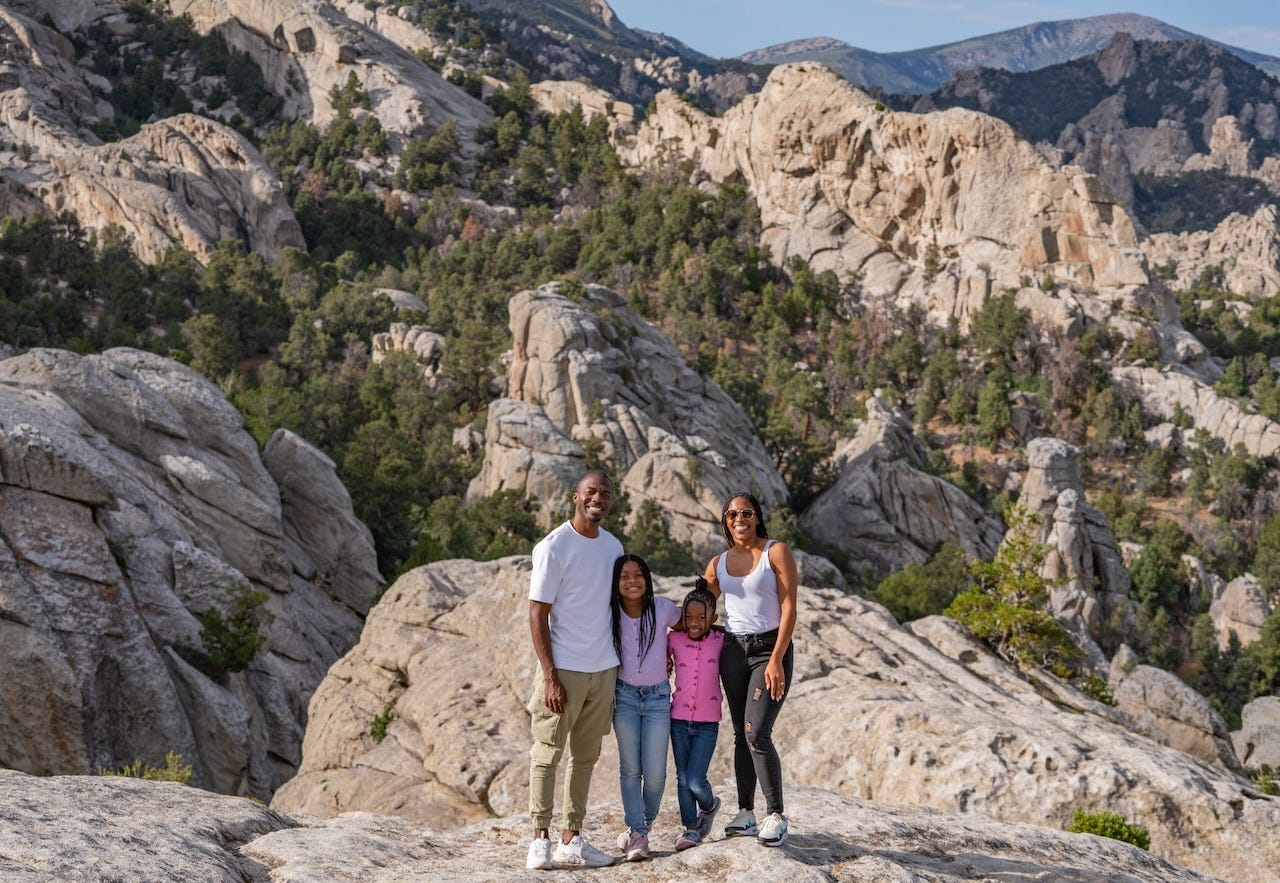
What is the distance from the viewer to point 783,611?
8648 mm

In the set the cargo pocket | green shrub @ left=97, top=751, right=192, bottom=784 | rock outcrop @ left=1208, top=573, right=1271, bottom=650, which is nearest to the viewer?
the cargo pocket

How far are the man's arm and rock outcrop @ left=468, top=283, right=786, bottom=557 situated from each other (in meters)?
39.7

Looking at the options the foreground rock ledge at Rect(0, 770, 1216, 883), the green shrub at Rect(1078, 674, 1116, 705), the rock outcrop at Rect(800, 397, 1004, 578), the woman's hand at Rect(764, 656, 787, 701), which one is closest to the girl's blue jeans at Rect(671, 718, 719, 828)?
the foreground rock ledge at Rect(0, 770, 1216, 883)

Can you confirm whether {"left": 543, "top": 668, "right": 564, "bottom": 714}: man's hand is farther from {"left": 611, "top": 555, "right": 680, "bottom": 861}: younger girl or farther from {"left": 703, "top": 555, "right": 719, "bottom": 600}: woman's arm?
{"left": 703, "top": 555, "right": 719, "bottom": 600}: woman's arm

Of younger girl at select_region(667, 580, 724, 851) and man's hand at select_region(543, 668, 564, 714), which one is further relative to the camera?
younger girl at select_region(667, 580, 724, 851)

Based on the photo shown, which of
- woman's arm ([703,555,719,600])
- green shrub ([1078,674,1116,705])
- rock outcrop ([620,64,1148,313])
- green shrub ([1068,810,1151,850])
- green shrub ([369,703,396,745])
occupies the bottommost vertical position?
green shrub ([369,703,396,745])

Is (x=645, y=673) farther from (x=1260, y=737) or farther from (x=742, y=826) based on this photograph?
(x=1260, y=737)

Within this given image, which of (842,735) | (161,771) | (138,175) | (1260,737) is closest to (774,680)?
(842,735)

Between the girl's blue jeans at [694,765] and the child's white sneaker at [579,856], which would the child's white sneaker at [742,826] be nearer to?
the girl's blue jeans at [694,765]

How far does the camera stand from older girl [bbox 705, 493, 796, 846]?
28.2ft

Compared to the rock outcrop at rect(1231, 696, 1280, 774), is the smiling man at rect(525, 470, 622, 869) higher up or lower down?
higher up

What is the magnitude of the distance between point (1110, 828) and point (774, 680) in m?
5.97

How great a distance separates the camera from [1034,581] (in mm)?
25125

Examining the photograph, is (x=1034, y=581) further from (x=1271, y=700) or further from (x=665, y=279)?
(x=665, y=279)
